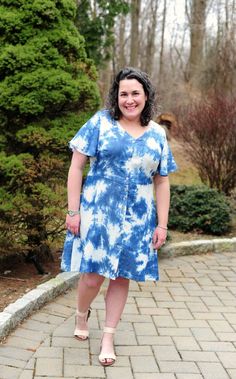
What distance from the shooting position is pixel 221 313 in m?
4.08

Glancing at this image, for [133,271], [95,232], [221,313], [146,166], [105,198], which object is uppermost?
[146,166]

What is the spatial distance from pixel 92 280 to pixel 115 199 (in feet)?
1.72

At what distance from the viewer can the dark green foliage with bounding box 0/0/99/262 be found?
4133mm

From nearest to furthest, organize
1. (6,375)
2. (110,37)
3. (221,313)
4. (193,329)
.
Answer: (6,375)
(193,329)
(221,313)
(110,37)

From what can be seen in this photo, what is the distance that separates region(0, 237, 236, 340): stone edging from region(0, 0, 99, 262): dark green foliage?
392 millimetres

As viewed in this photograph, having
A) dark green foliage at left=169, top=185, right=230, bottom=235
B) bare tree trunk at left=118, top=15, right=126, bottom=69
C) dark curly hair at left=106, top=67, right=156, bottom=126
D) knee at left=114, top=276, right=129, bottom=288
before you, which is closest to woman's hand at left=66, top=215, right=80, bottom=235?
knee at left=114, top=276, right=129, bottom=288

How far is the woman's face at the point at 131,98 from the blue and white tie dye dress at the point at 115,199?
100 mm

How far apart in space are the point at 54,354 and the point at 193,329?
41.9 inches

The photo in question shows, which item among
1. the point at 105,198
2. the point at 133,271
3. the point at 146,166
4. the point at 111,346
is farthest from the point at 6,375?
the point at 146,166

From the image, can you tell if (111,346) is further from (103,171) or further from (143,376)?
(103,171)

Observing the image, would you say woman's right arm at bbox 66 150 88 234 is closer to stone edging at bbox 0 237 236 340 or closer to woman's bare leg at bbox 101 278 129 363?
woman's bare leg at bbox 101 278 129 363

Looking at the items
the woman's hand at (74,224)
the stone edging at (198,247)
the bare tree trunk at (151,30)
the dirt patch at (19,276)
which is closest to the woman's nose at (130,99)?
the woman's hand at (74,224)

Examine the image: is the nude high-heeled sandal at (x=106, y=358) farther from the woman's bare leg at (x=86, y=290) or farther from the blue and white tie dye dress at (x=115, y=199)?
the blue and white tie dye dress at (x=115, y=199)

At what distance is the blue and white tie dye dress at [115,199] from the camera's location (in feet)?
9.68
